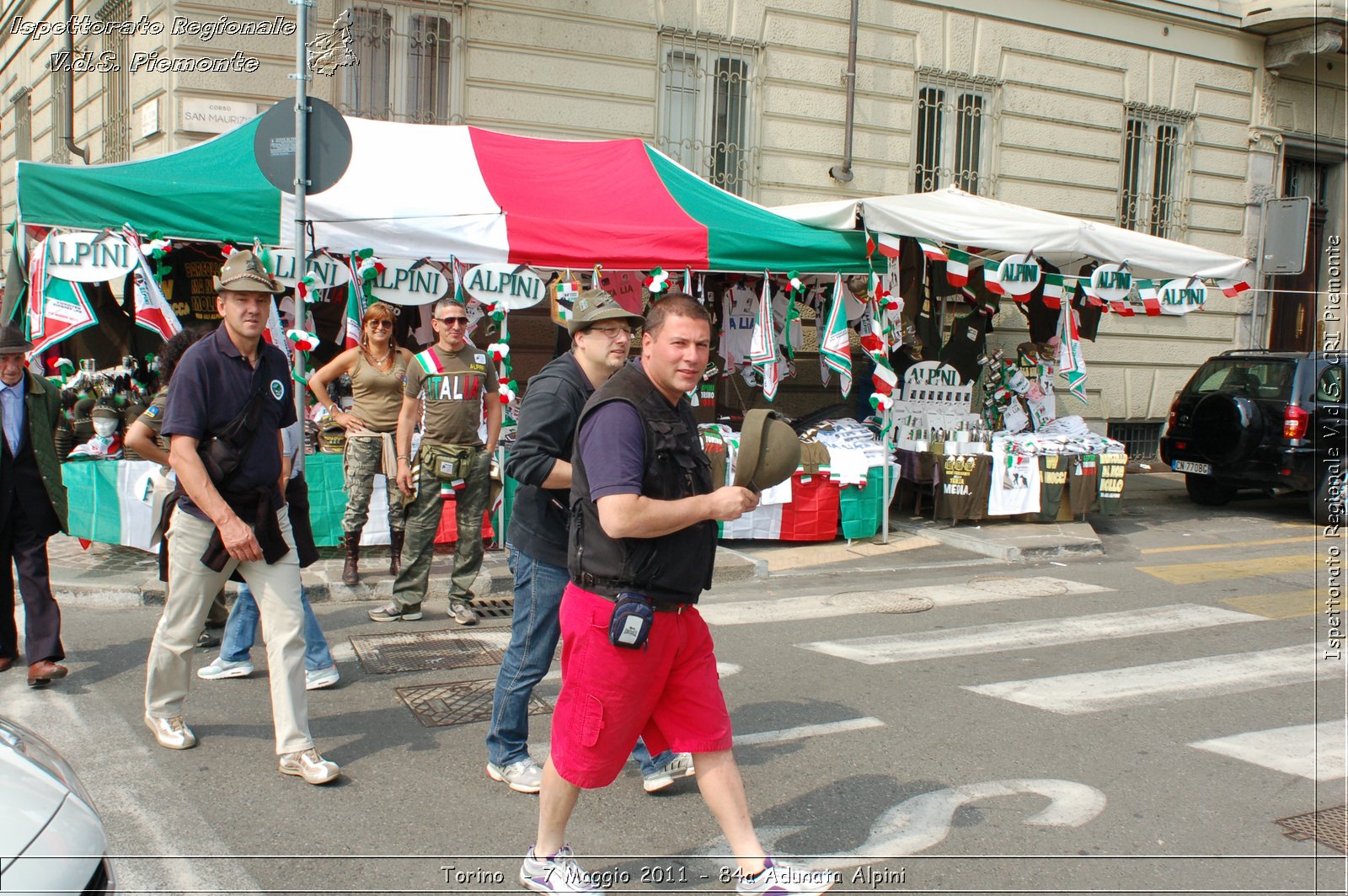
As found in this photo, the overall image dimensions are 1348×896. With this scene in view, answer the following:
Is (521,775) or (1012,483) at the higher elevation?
(1012,483)

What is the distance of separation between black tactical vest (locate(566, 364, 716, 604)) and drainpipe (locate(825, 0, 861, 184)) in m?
11.5

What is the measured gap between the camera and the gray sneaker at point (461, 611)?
6.79 metres

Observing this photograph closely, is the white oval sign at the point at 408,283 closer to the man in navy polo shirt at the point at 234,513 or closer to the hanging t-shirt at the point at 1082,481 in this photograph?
the man in navy polo shirt at the point at 234,513

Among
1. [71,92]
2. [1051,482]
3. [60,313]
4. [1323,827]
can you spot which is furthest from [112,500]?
[71,92]

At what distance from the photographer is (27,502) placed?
5.47m

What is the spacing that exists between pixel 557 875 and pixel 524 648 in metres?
1.03

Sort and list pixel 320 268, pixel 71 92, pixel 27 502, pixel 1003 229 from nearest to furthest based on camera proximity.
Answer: pixel 27 502
pixel 320 268
pixel 1003 229
pixel 71 92

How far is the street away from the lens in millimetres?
3619

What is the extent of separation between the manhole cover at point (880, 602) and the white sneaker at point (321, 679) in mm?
3601

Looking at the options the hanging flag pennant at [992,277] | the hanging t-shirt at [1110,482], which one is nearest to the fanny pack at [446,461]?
the hanging flag pennant at [992,277]

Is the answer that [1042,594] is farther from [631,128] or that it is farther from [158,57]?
[158,57]

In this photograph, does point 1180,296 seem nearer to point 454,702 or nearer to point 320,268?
point 320,268

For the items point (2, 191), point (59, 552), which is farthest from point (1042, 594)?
point (2, 191)

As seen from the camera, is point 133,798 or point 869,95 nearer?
point 133,798
